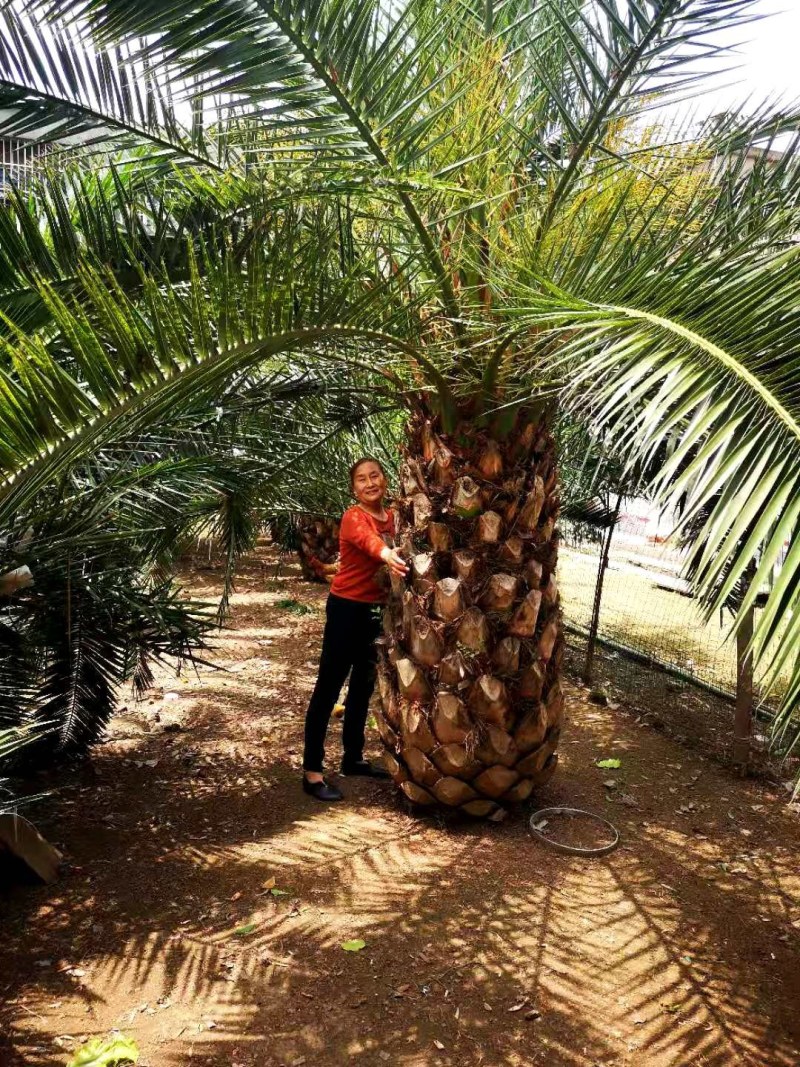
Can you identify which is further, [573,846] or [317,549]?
[317,549]

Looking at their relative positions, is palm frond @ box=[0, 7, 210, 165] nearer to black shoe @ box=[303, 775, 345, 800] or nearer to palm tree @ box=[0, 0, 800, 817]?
palm tree @ box=[0, 0, 800, 817]

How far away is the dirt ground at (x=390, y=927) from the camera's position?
2432 millimetres

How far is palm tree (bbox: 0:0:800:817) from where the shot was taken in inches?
78.1

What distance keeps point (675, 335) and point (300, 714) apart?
3994mm

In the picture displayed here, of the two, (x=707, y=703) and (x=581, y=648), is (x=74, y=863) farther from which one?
(x=581, y=648)

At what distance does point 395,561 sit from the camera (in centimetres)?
362

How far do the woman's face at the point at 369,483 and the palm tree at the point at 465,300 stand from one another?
218mm

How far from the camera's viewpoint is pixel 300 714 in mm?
5430

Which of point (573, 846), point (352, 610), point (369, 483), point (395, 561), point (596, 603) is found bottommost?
point (573, 846)

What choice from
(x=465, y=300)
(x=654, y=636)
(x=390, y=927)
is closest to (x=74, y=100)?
(x=465, y=300)

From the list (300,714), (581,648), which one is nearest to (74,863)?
(300,714)

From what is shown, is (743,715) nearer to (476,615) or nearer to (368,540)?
(476,615)

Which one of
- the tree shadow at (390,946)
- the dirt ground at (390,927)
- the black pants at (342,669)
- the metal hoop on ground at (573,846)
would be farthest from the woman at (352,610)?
the metal hoop on ground at (573,846)

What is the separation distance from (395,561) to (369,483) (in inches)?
20.7
